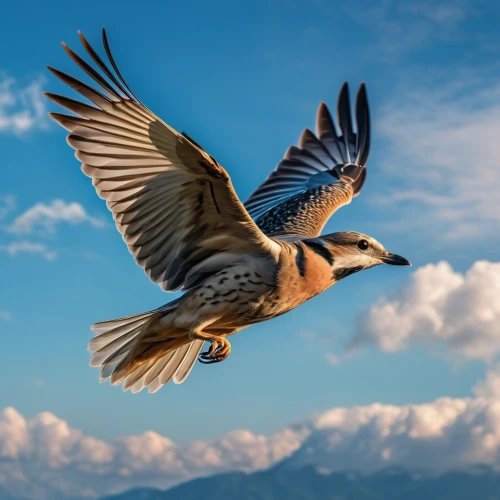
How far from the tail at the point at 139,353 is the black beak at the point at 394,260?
91.2 inches

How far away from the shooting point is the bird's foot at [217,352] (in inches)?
281

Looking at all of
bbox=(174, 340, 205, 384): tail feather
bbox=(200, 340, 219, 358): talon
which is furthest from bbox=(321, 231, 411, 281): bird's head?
bbox=(174, 340, 205, 384): tail feather

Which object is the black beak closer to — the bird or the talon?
the bird

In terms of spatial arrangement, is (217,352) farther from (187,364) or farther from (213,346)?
(187,364)

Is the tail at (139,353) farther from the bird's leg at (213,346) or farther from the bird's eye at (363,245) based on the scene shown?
the bird's eye at (363,245)

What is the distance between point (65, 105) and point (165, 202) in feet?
4.24

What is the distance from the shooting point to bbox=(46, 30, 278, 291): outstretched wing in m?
7.14

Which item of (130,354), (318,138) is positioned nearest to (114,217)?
(130,354)

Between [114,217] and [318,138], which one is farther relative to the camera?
[318,138]

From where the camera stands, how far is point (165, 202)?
7.40 m

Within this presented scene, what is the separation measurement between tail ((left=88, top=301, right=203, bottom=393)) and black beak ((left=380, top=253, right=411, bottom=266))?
2316 mm

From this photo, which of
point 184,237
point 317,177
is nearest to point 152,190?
point 184,237

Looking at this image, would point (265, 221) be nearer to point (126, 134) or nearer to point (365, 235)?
point (365, 235)

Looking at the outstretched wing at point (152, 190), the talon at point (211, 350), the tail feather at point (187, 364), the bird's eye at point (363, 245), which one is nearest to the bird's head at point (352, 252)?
the bird's eye at point (363, 245)
